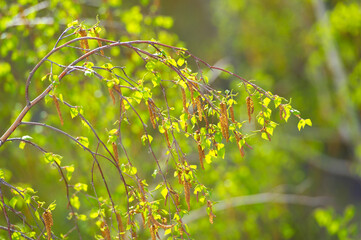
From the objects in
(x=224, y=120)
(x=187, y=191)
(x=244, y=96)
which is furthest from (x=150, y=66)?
(x=244, y=96)

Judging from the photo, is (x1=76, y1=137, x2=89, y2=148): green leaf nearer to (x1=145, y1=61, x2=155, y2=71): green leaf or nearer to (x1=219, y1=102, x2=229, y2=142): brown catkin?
(x1=145, y1=61, x2=155, y2=71): green leaf

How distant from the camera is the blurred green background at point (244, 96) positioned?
4.81 meters

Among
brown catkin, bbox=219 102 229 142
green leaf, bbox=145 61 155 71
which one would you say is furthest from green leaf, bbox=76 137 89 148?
brown catkin, bbox=219 102 229 142

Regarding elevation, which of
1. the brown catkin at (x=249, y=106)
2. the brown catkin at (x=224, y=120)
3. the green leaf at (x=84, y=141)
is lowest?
the brown catkin at (x=224, y=120)

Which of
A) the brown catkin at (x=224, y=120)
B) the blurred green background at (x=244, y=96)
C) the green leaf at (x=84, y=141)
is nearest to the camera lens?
the brown catkin at (x=224, y=120)

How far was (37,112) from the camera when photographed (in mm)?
5848

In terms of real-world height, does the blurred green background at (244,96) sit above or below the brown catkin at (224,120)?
above

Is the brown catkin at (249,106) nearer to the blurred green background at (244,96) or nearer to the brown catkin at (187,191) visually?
the brown catkin at (187,191)

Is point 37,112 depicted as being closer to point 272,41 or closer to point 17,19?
point 17,19

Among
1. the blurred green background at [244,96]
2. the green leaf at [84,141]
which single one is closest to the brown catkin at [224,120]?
the green leaf at [84,141]

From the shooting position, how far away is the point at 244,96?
221 inches

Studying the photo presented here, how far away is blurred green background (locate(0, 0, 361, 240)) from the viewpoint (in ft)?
15.8

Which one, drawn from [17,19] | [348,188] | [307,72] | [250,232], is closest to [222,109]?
[17,19]

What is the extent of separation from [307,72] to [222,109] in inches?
354
